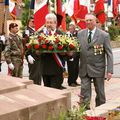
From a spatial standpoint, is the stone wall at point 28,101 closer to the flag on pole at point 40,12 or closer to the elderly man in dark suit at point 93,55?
the elderly man in dark suit at point 93,55

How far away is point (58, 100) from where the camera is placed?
6.18 metres

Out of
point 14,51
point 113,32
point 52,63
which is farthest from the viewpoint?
point 113,32

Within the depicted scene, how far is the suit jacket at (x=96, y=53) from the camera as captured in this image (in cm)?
883

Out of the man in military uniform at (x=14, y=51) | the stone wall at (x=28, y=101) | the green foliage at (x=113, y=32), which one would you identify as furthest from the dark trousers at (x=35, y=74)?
the green foliage at (x=113, y=32)

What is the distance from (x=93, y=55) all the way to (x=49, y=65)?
83cm

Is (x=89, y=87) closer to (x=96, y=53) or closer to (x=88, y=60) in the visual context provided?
(x=88, y=60)

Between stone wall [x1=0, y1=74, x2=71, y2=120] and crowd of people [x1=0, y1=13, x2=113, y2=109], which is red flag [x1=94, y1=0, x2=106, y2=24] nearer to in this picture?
crowd of people [x1=0, y1=13, x2=113, y2=109]

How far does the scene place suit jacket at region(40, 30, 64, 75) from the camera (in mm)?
9117

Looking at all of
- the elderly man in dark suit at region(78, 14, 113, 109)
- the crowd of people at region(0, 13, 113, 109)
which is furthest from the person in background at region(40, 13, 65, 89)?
the elderly man in dark suit at region(78, 14, 113, 109)

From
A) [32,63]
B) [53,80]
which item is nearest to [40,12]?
[32,63]

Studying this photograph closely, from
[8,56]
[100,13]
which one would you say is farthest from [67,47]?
[100,13]

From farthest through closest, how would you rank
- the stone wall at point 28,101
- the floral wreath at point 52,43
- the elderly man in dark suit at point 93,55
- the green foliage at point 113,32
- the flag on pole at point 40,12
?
1. the green foliage at point 113,32
2. the flag on pole at point 40,12
3. the floral wreath at point 52,43
4. the elderly man in dark suit at point 93,55
5. the stone wall at point 28,101

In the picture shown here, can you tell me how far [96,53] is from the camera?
8.82 metres

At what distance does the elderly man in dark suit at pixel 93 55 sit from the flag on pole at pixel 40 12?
4093 millimetres
